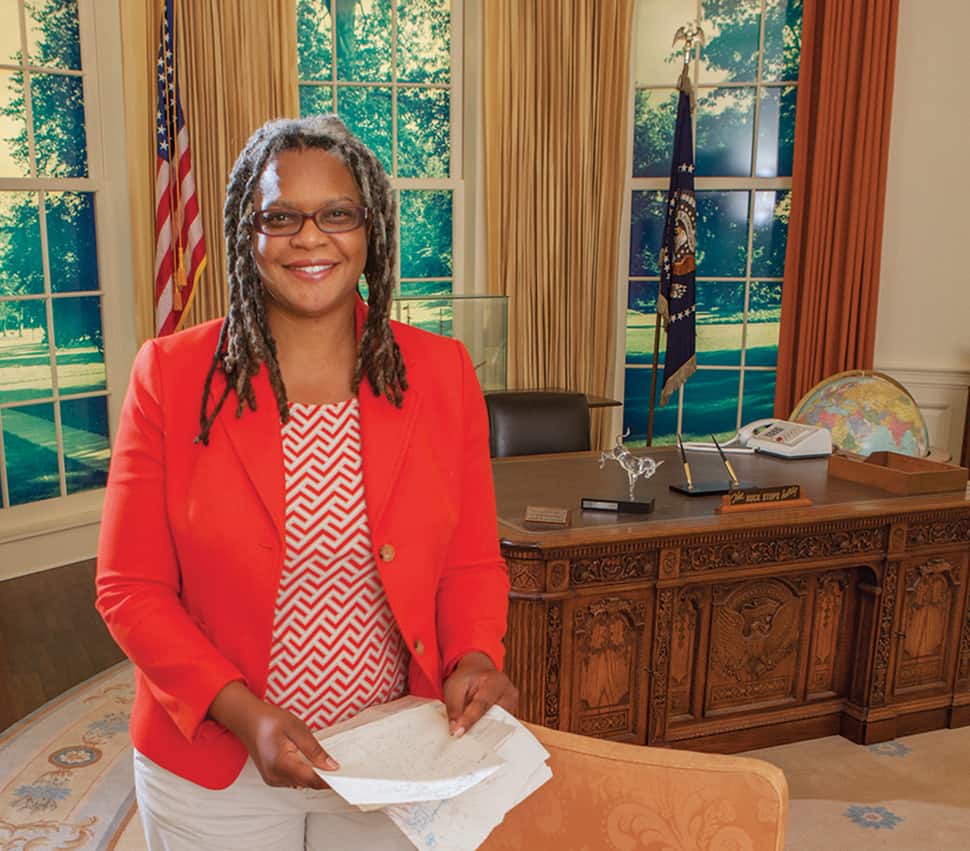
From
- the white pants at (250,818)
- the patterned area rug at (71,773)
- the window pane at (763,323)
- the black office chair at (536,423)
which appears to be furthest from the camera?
the window pane at (763,323)

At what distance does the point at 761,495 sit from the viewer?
3.23 m

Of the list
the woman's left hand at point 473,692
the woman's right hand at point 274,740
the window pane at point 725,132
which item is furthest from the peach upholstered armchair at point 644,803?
the window pane at point 725,132

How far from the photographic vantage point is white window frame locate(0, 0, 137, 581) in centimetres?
509

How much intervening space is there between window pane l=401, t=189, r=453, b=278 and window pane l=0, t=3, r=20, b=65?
7.18 feet

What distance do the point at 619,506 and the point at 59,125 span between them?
→ 375 centimetres

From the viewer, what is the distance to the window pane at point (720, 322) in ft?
20.4

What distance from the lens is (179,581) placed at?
1291 mm

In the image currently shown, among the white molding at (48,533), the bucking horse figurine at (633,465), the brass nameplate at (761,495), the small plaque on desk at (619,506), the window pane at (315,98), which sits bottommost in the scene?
the white molding at (48,533)

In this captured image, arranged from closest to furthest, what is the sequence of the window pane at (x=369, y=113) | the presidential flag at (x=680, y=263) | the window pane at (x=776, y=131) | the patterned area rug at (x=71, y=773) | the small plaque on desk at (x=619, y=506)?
the patterned area rug at (x=71, y=773) < the small plaque on desk at (x=619, y=506) < the presidential flag at (x=680, y=263) < the window pane at (x=369, y=113) < the window pane at (x=776, y=131)

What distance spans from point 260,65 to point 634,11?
2126 mm

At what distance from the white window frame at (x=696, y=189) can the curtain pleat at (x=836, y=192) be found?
28cm

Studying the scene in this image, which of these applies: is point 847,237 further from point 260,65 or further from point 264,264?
point 264,264

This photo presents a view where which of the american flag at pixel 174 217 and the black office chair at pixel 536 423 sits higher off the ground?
the american flag at pixel 174 217

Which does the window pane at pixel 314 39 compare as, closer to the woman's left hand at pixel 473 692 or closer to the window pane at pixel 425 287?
the window pane at pixel 425 287
